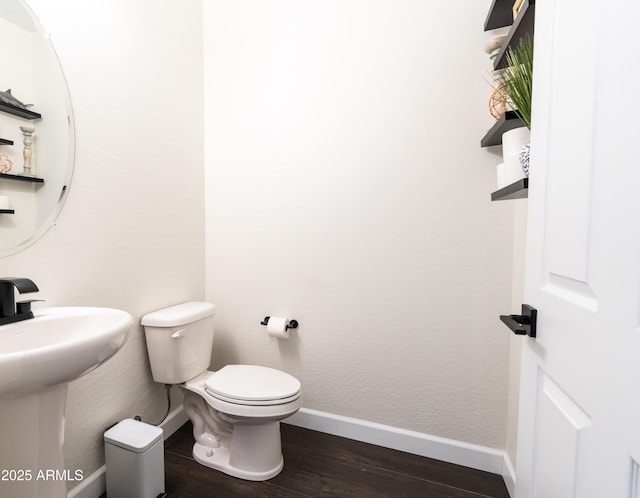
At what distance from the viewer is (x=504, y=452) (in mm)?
1441

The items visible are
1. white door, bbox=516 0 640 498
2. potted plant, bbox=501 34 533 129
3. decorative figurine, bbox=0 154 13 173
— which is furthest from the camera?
decorative figurine, bbox=0 154 13 173

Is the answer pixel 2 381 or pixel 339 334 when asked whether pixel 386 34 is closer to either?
pixel 339 334

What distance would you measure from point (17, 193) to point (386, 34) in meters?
1.68

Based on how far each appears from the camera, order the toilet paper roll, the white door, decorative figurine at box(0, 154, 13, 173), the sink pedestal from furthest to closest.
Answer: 1. the toilet paper roll
2. decorative figurine at box(0, 154, 13, 173)
3. the sink pedestal
4. the white door

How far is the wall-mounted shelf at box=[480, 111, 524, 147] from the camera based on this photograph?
3.40ft

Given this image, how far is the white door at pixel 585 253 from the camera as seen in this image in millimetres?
429

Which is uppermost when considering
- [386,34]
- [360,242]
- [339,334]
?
[386,34]

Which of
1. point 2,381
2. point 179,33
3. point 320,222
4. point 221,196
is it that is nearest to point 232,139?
point 221,196

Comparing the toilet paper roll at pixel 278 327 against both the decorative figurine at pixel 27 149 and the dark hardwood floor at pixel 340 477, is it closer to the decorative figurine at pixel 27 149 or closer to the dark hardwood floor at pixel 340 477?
the dark hardwood floor at pixel 340 477

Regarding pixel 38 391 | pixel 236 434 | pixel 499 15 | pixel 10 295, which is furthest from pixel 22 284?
pixel 499 15

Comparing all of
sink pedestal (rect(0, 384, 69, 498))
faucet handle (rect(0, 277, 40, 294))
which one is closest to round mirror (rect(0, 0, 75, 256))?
faucet handle (rect(0, 277, 40, 294))

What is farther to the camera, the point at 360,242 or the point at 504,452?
the point at 360,242

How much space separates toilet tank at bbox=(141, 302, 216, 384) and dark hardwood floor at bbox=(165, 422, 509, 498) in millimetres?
419

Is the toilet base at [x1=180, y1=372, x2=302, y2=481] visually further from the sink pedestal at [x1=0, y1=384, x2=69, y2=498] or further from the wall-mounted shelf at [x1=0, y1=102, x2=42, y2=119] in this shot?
the wall-mounted shelf at [x1=0, y1=102, x2=42, y2=119]
